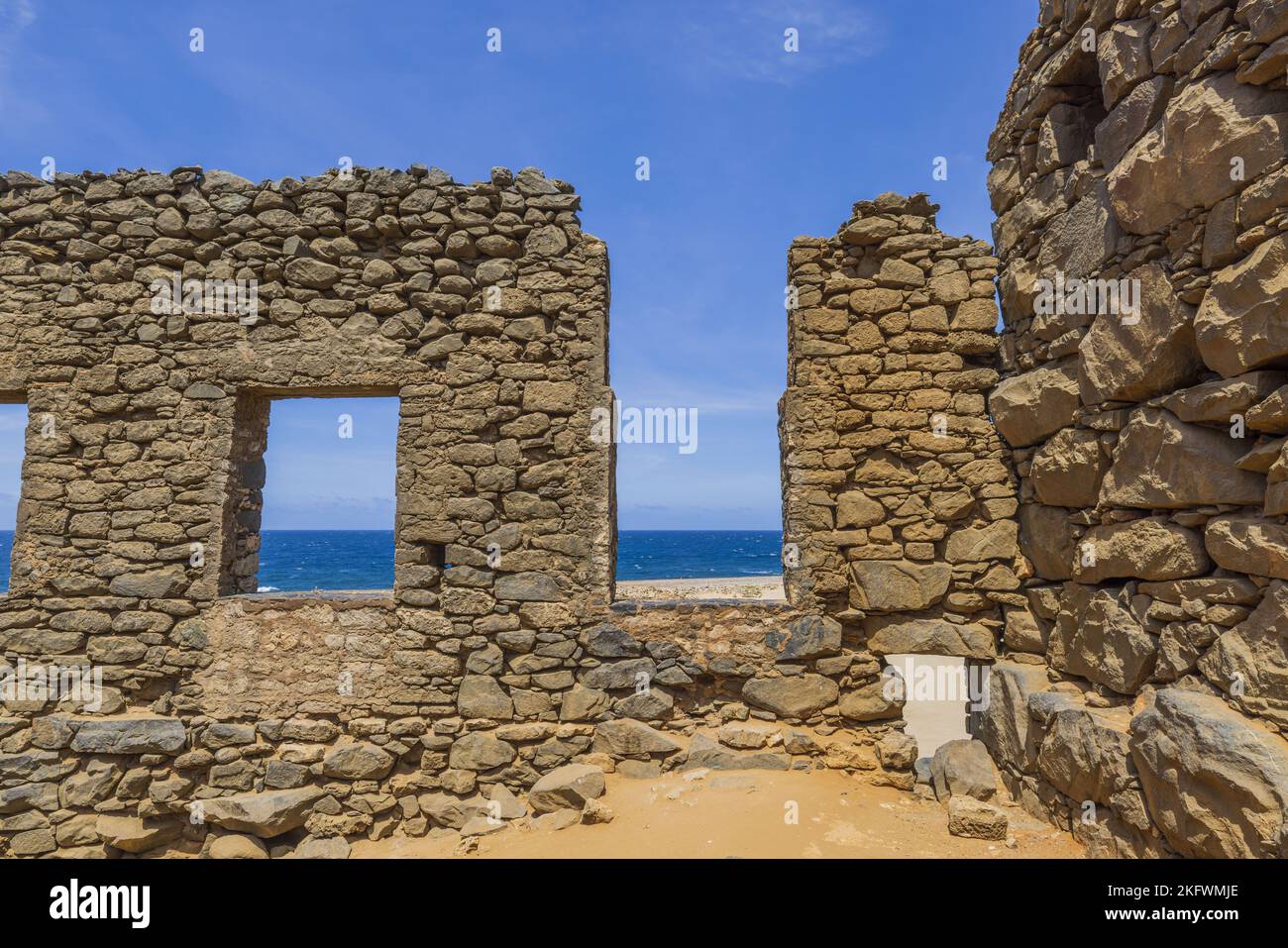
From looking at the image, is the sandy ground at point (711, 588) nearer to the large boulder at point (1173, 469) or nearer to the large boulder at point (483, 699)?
the large boulder at point (483, 699)

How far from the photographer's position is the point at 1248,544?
3100mm

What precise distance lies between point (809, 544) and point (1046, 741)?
192 centimetres

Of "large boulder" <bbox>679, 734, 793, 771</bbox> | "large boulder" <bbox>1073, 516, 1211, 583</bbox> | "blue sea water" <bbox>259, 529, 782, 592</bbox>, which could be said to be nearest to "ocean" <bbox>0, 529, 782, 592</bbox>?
"blue sea water" <bbox>259, 529, 782, 592</bbox>

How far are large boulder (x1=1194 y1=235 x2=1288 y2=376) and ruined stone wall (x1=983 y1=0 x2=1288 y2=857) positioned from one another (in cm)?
1

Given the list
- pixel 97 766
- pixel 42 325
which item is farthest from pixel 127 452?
pixel 97 766

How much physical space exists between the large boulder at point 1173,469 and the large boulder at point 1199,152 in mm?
1067

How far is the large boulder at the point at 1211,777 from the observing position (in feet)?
8.98

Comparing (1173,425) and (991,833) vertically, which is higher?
(1173,425)

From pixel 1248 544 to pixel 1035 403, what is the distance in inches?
69.1

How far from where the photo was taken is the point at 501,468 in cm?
537

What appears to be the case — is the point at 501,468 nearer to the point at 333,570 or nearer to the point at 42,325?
the point at 42,325
